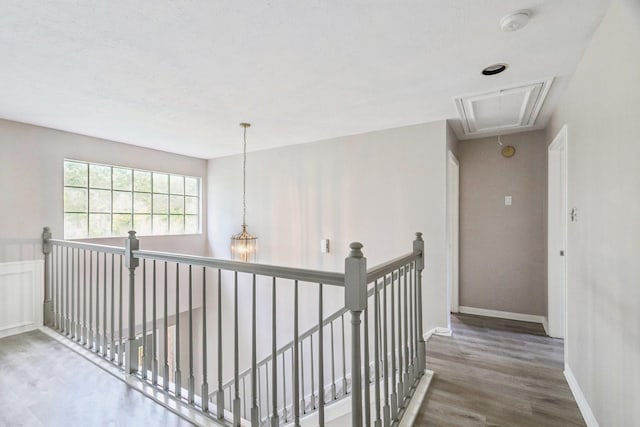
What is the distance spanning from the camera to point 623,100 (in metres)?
1.40

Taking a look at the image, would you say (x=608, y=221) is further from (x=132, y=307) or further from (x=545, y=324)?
(x=132, y=307)

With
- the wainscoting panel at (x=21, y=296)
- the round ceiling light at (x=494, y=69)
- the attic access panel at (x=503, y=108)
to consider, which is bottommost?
the wainscoting panel at (x=21, y=296)

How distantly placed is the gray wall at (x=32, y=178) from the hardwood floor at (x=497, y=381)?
413 cm

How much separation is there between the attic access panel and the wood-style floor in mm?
3192

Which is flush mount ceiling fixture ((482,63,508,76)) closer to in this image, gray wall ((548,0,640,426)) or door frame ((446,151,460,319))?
gray wall ((548,0,640,426))

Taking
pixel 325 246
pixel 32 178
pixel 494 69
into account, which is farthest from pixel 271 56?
pixel 32 178

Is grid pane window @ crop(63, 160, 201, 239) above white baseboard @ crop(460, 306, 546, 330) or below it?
above

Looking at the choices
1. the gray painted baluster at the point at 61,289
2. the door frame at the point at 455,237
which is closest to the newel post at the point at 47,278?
the gray painted baluster at the point at 61,289

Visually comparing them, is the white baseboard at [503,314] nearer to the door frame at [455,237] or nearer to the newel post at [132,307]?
the door frame at [455,237]

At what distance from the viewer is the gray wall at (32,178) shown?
3.21 metres

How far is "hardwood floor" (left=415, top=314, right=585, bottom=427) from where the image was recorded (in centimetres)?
183

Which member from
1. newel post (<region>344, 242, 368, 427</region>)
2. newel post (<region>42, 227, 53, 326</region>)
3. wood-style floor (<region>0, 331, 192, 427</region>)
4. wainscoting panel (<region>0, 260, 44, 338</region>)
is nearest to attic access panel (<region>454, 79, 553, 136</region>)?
newel post (<region>344, 242, 368, 427</region>)

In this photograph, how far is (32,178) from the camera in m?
3.39

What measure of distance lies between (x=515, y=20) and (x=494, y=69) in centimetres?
61
